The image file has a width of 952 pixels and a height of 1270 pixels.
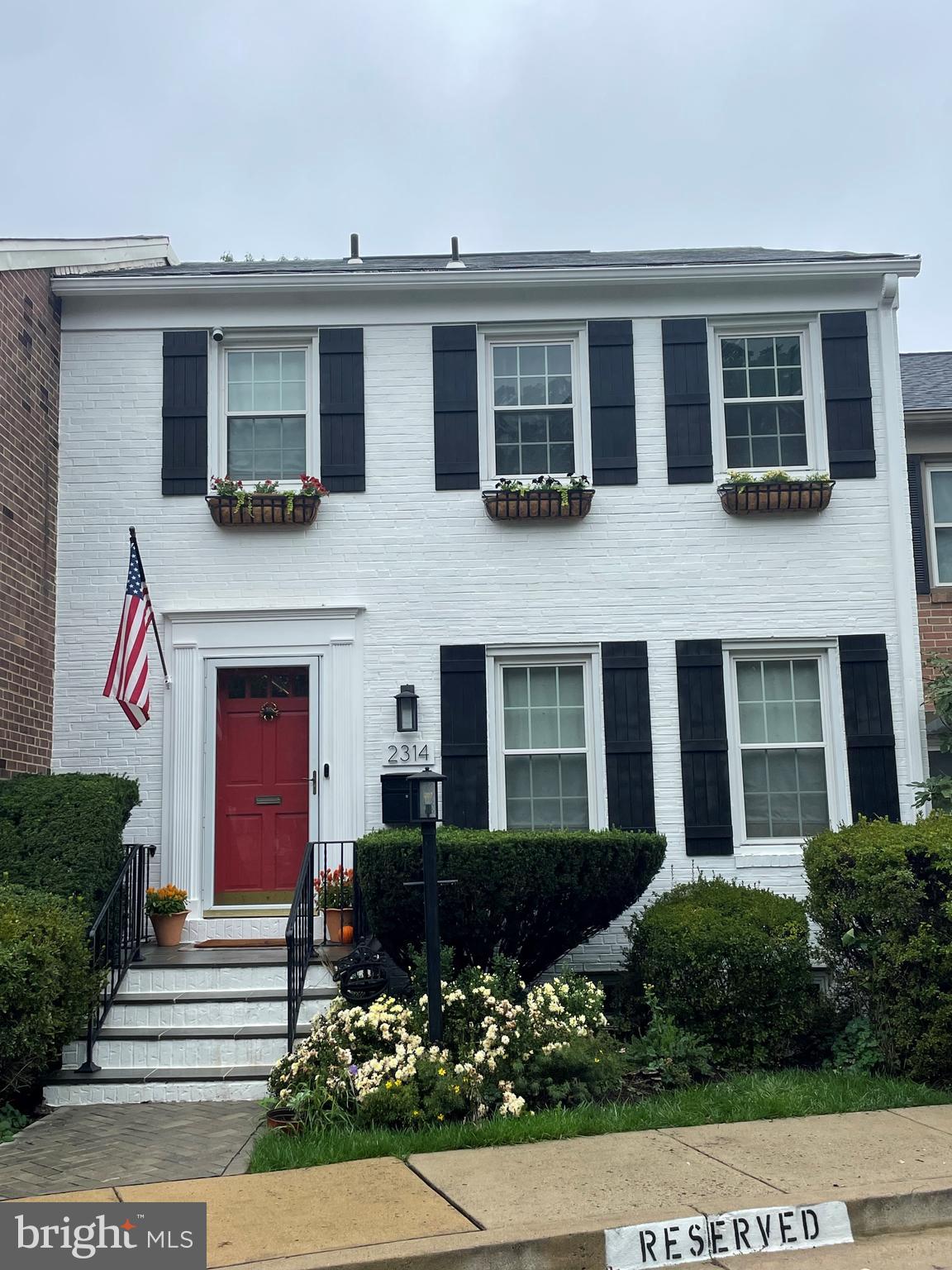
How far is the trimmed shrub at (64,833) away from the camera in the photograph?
24.1 ft

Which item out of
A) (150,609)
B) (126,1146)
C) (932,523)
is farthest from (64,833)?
(932,523)

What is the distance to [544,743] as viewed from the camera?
914 cm

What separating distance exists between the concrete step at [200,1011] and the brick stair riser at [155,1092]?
598 mm

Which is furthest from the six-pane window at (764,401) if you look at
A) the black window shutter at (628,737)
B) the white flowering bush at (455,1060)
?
the white flowering bush at (455,1060)

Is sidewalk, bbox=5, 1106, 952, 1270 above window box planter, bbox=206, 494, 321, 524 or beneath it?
beneath

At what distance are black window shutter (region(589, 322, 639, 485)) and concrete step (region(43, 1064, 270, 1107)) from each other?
5304 mm

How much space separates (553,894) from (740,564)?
3.34 metres

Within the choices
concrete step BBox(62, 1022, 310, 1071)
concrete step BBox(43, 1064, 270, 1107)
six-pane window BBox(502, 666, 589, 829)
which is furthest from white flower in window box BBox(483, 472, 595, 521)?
concrete step BBox(43, 1064, 270, 1107)

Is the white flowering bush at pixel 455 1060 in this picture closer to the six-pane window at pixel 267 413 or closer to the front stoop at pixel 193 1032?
the front stoop at pixel 193 1032

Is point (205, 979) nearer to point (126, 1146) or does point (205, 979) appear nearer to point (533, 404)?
point (126, 1146)

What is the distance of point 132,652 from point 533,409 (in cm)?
387

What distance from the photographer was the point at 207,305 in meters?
9.49

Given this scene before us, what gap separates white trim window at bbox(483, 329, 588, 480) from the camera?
9.50 m

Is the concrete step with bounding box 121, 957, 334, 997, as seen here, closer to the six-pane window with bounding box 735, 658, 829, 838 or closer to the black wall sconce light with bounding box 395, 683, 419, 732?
the black wall sconce light with bounding box 395, 683, 419, 732
